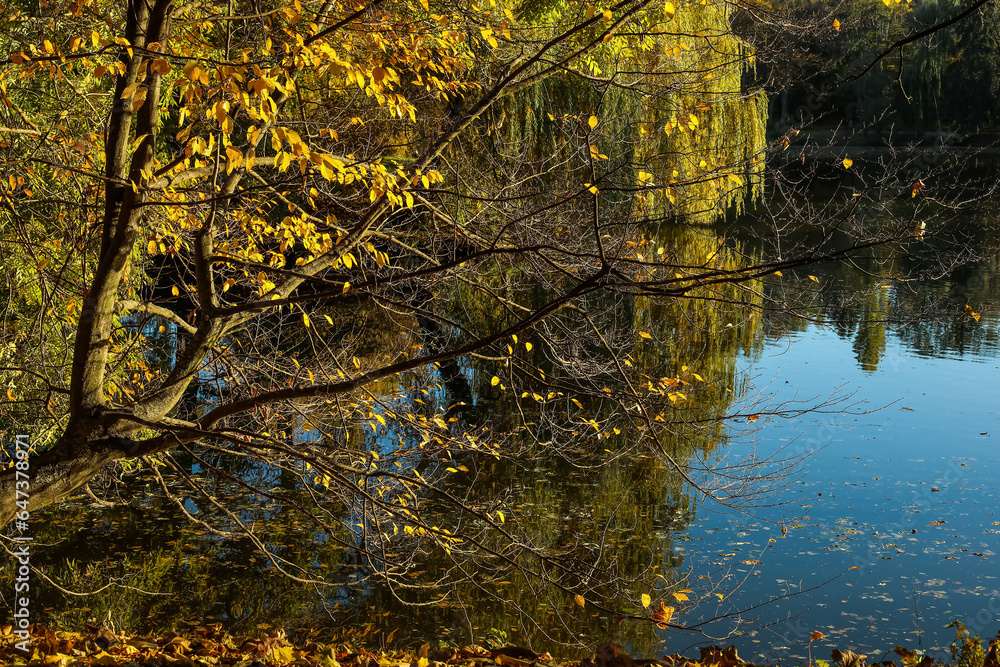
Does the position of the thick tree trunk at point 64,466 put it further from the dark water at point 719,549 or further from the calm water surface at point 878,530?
the calm water surface at point 878,530

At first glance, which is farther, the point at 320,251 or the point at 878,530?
the point at 878,530

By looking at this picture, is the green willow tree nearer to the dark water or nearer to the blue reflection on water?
the dark water

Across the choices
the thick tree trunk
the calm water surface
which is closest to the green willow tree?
the thick tree trunk

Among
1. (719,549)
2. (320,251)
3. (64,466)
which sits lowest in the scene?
(719,549)

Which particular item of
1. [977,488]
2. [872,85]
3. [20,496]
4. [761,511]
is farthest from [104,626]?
[872,85]

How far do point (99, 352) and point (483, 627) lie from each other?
10.1 ft

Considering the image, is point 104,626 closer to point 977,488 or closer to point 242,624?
point 242,624

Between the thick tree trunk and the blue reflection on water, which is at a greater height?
the thick tree trunk

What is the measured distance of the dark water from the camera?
5.25 m

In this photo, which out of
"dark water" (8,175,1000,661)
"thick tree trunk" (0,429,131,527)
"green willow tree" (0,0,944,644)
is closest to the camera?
"green willow tree" (0,0,944,644)

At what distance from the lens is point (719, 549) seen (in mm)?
6359

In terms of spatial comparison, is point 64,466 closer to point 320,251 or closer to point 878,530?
point 320,251

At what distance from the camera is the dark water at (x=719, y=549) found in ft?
17.2

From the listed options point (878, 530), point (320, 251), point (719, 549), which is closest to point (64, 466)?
point (320, 251)
